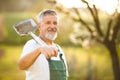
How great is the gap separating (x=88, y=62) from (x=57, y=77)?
27.8ft

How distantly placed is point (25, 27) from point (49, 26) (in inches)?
8.2

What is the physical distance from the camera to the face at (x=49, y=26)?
368 cm

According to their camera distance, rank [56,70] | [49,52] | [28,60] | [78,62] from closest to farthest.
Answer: [49,52], [28,60], [56,70], [78,62]

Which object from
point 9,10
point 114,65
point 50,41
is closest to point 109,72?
point 114,65

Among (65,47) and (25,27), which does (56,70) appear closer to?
(25,27)

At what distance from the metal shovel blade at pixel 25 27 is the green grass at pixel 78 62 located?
27.4 feet

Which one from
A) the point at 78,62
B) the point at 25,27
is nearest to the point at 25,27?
the point at 25,27

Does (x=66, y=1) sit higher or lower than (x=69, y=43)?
higher

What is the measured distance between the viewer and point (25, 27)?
147 inches

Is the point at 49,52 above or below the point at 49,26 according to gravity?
below

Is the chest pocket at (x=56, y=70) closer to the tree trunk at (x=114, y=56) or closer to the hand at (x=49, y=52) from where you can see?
the hand at (x=49, y=52)

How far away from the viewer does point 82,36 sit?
11539 mm

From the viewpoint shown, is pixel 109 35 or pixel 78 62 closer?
pixel 109 35

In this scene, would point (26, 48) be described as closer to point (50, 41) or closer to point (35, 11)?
point (50, 41)
